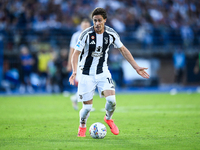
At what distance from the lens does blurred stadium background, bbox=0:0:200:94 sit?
20.6 metres

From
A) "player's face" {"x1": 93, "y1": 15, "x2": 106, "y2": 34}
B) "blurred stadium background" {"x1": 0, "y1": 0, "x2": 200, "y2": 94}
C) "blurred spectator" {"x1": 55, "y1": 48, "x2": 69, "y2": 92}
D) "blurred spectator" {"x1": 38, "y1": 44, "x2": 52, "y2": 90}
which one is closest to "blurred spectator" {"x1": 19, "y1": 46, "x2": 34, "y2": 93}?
"blurred stadium background" {"x1": 0, "y1": 0, "x2": 200, "y2": 94}

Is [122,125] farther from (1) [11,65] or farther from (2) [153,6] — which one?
(2) [153,6]

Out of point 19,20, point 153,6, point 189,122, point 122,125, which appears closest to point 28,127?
point 122,125

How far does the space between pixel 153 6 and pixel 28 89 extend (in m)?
12.4

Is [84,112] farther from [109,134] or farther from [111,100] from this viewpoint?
[109,134]

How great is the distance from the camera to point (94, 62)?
6.44 metres

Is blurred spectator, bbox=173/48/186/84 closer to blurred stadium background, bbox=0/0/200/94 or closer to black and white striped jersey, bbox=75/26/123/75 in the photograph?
blurred stadium background, bbox=0/0/200/94

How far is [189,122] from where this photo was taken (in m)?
8.07

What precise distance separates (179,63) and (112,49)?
184 inches

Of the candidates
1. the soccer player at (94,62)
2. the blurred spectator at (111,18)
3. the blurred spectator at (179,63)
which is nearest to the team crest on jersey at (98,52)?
the soccer player at (94,62)

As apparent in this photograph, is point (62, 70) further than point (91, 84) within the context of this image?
Yes

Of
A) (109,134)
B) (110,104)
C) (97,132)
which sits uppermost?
(110,104)

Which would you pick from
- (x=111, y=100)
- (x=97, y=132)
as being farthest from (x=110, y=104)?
(x=97, y=132)

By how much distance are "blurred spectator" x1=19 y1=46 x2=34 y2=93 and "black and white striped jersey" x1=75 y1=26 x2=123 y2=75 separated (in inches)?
534
